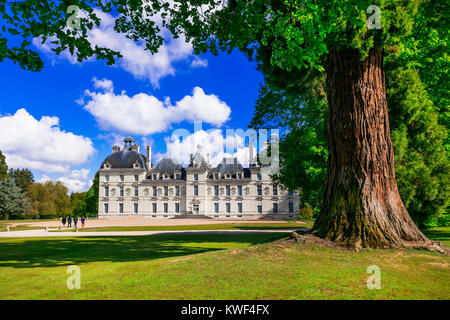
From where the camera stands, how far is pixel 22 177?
7762cm

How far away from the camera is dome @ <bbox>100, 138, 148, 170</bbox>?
66.6m

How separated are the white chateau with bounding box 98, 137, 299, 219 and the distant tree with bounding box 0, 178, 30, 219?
580 inches

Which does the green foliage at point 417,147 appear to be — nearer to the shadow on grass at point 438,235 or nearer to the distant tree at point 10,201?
the shadow on grass at point 438,235

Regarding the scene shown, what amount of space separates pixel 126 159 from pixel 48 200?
2486 centimetres

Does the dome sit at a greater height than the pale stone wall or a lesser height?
greater

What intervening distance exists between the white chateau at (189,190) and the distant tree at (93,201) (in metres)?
5.91

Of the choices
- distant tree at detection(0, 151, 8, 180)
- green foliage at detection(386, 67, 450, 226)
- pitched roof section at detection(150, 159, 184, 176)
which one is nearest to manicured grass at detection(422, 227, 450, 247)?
green foliage at detection(386, 67, 450, 226)

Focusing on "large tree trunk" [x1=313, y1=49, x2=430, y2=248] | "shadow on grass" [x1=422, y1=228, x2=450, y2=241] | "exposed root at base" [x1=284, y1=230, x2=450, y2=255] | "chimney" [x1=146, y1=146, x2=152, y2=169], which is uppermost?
"chimney" [x1=146, y1=146, x2=152, y2=169]

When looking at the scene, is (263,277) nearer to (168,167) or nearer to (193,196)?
(193,196)

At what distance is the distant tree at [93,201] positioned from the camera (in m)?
71.2

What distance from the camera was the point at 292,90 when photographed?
11344 mm

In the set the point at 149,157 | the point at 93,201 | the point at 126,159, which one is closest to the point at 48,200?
the point at 93,201

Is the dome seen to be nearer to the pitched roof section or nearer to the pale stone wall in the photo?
the pale stone wall
